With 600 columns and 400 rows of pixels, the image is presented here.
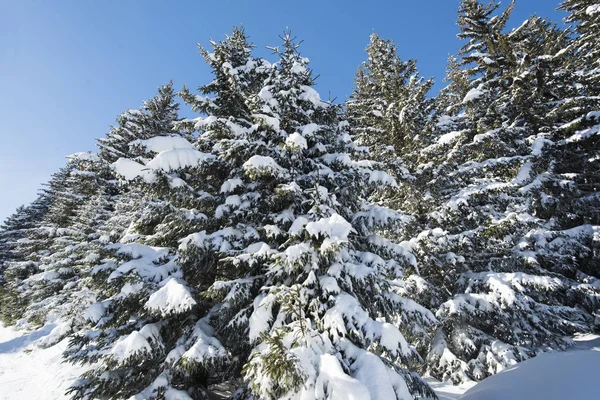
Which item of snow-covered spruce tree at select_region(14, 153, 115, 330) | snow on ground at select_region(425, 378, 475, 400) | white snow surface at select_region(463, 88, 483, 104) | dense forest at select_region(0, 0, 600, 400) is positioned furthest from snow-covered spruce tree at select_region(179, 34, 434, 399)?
snow-covered spruce tree at select_region(14, 153, 115, 330)

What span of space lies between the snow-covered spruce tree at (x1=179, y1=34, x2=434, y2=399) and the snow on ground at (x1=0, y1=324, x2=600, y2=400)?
1490mm

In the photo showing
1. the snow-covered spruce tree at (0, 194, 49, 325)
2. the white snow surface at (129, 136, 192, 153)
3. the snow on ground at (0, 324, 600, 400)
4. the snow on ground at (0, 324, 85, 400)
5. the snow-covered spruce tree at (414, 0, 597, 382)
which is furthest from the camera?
the snow-covered spruce tree at (0, 194, 49, 325)

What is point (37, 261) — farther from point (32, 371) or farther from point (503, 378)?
point (503, 378)

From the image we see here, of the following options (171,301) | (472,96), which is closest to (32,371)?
(171,301)

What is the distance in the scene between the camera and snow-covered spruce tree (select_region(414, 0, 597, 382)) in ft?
29.0

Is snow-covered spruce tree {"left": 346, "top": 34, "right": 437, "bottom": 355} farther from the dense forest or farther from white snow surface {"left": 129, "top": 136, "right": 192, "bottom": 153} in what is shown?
white snow surface {"left": 129, "top": 136, "right": 192, "bottom": 153}

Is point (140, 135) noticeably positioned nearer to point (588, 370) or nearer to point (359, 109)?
point (359, 109)

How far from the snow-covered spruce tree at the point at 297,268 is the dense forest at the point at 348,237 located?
44mm

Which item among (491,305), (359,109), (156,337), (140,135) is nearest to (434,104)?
(359,109)

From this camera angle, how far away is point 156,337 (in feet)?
18.4

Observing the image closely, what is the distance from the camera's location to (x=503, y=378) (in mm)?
5465

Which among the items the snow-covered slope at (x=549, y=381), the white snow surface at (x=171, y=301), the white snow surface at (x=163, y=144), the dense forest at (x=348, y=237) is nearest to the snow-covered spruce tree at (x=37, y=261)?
the dense forest at (x=348, y=237)

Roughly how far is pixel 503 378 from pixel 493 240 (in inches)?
258

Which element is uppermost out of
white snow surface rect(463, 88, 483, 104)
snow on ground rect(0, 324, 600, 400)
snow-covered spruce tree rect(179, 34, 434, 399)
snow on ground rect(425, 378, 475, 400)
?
white snow surface rect(463, 88, 483, 104)
